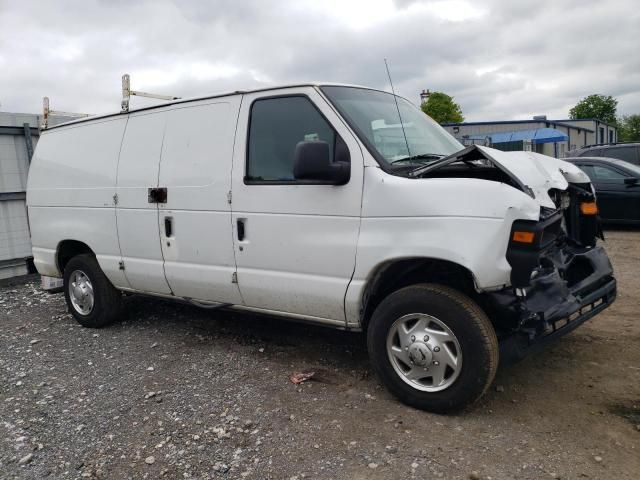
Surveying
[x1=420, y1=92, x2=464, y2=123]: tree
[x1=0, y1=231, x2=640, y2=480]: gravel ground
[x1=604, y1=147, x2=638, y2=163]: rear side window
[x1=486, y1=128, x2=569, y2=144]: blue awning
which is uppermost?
[x1=420, y1=92, x2=464, y2=123]: tree

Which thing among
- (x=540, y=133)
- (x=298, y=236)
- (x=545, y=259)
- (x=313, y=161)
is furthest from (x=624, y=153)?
(x=540, y=133)

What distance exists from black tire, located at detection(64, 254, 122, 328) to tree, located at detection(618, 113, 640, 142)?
8293 centimetres

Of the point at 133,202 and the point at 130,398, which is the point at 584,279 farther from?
the point at 133,202

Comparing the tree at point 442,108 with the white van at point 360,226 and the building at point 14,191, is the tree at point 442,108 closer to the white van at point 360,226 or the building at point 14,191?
the building at point 14,191

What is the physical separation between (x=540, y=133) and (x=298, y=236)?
91.7ft

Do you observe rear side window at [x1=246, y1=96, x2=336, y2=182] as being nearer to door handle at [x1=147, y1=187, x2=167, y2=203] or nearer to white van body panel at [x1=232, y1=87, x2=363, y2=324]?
white van body panel at [x1=232, y1=87, x2=363, y2=324]

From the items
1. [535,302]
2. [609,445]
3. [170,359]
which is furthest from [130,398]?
[609,445]

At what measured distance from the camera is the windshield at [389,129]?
148 inches

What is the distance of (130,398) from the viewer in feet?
13.1

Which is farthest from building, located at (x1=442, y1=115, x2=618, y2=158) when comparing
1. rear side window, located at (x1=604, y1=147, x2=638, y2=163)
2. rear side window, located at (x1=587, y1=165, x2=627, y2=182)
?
rear side window, located at (x1=587, y1=165, x2=627, y2=182)

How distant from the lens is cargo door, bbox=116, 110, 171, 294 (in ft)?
15.8

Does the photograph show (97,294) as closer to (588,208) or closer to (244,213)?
(244,213)

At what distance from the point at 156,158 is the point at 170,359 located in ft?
5.66

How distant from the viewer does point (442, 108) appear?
44062 mm
